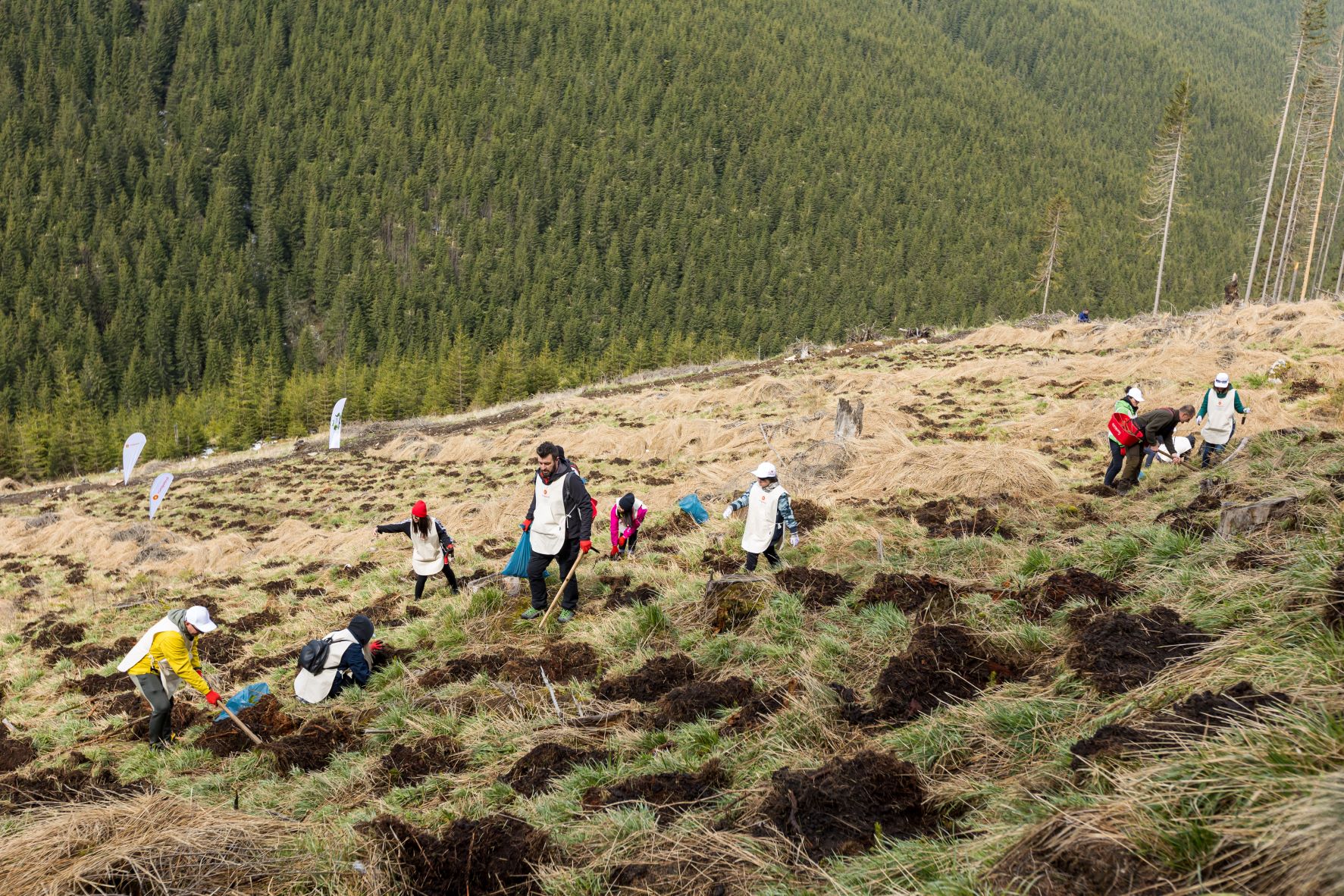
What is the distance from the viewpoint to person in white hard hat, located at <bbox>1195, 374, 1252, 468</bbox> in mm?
10375

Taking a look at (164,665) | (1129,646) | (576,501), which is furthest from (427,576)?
(1129,646)

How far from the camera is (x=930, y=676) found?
15.2 feet

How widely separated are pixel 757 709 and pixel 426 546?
6.41 m

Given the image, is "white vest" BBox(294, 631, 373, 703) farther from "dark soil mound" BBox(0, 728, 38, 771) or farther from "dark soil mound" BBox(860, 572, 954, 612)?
"dark soil mound" BBox(860, 572, 954, 612)

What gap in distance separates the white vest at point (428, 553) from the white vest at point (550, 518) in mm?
2652

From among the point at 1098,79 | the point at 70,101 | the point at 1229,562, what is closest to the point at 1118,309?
the point at 1229,562

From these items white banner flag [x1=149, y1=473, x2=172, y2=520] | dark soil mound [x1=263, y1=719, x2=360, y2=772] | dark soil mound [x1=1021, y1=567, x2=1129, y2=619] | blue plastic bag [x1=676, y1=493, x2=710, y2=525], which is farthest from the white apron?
white banner flag [x1=149, y1=473, x2=172, y2=520]

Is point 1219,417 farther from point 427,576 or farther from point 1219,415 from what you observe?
point 427,576

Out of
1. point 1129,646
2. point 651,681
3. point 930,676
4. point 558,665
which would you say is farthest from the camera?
point 558,665

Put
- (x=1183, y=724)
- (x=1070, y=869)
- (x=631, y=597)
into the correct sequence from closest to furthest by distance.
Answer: (x=1070, y=869)
(x=1183, y=724)
(x=631, y=597)

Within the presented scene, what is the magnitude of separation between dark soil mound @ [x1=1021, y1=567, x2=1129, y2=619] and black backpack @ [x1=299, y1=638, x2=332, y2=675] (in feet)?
19.7

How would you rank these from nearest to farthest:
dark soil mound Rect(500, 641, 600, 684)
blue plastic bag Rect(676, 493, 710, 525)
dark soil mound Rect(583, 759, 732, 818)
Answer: dark soil mound Rect(583, 759, 732, 818)
dark soil mound Rect(500, 641, 600, 684)
blue plastic bag Rect(676, 493, 710, 525)

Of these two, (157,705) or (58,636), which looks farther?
(58,636)

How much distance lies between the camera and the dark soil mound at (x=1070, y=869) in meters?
2.39
